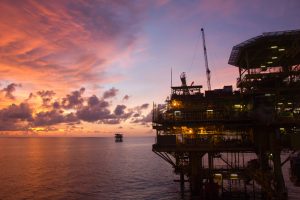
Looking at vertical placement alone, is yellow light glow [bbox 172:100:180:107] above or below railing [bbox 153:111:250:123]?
above

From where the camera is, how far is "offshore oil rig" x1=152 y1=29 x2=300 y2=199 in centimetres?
4888

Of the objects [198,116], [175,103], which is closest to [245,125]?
[198,116]

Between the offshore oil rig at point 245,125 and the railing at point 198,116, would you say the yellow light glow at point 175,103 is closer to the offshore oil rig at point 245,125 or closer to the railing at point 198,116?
the offshore oil rig at point 245,125

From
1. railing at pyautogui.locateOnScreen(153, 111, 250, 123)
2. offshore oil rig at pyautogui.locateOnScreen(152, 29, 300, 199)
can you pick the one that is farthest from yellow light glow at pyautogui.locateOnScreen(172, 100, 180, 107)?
railing at pyautogui.locateOnScreen(153, 111, 250, 123)

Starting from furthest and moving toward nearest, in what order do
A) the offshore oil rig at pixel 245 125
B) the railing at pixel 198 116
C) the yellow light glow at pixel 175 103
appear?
the yellow light glow at pixel 175 103 → the railing at pixel 198 116 → the offshore oil rig at pixel 245 125

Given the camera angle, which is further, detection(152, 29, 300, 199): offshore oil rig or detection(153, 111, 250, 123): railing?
detection(153, 111, 250, 123): railing

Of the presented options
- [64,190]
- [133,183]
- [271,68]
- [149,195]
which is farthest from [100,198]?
[271,68]

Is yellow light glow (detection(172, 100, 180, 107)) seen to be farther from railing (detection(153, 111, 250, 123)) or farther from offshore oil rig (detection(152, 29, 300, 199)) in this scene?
railing (detection(153, 111, 250, 123))

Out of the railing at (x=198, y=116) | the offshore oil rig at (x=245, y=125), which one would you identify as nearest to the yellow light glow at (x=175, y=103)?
the offshore oil rig at (x=245, y=125)

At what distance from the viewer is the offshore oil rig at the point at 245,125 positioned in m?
48.9

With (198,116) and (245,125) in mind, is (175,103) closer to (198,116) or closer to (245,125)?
(198,116)

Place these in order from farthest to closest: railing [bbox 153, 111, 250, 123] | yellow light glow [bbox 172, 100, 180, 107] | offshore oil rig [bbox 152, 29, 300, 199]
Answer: yellow light glow [bbox 172, 100, 180, 107], railing [bbox 153, 111, 250, 123], offshore oil rig [bbox 152, 29, 300, 199]

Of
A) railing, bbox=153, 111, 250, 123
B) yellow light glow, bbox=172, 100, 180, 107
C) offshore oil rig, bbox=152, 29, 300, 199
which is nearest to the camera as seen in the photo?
offshore oil rig, bbox=152, 29, 300, 199

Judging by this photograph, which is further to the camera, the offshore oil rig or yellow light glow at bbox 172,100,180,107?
yellow light glow at bbox 172,100,180,107
